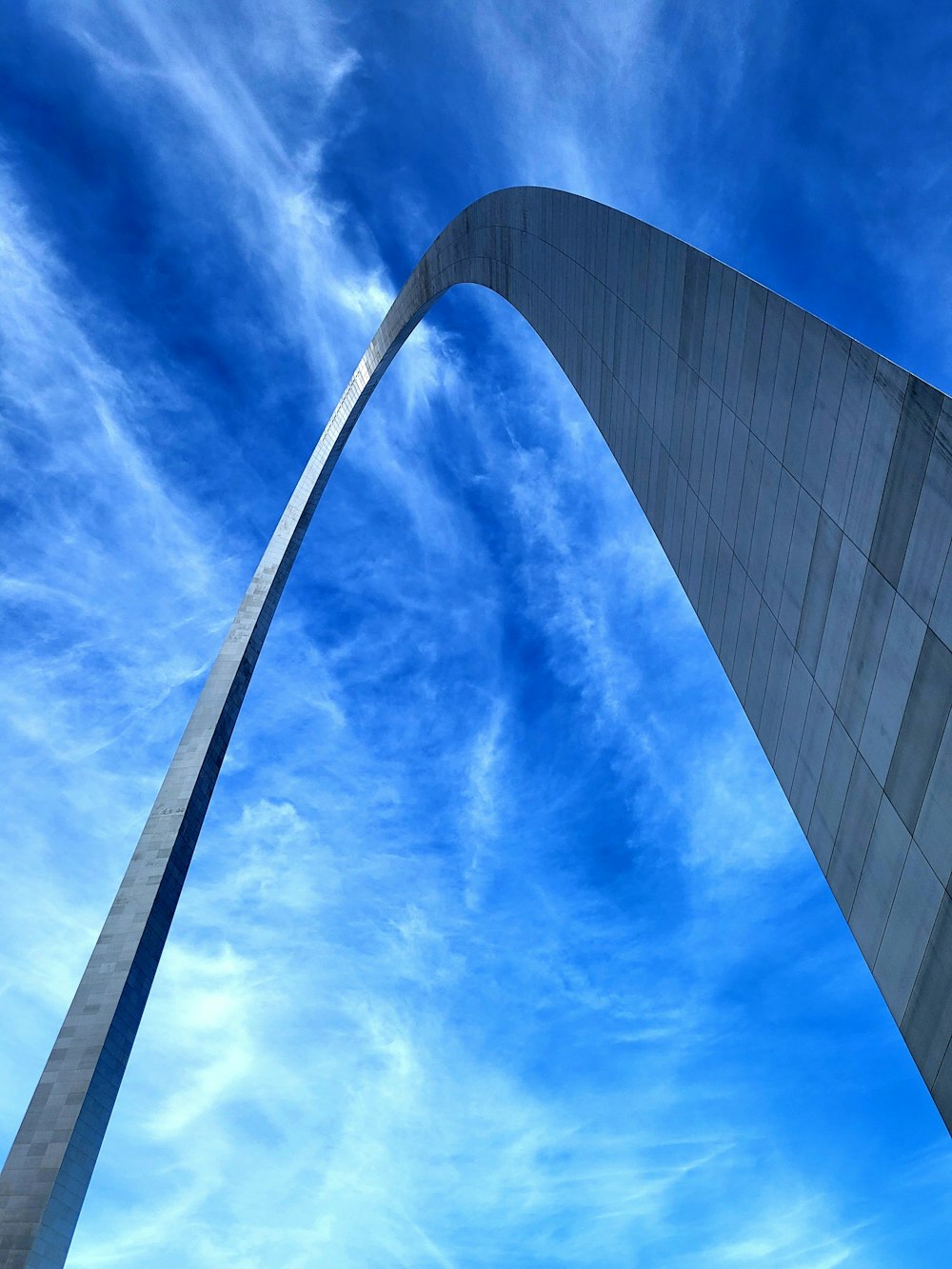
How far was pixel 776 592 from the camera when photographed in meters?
12.9

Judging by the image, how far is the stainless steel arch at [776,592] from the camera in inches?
357

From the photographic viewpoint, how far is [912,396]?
8602mm

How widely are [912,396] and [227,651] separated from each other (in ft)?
79.6

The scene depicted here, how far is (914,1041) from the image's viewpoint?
381 inches

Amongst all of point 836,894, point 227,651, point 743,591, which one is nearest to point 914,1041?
point 836,894

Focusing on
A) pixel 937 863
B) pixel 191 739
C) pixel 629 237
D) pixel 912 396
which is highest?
pixel 629 237

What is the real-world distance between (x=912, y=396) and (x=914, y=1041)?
24.4 feet

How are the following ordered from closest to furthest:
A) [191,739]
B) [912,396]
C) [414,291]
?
[912,396], [191,739], [414,291]

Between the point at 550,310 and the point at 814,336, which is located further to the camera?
the point at 550,310

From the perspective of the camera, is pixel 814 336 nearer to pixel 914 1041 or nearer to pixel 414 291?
pixel 914 1041

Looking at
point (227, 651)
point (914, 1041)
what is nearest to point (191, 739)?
point (227, 651)

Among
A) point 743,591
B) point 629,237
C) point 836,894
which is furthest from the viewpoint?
point 629,237

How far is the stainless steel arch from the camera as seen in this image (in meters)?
9.08

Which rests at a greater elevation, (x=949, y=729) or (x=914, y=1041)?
(x=949, y=729)
